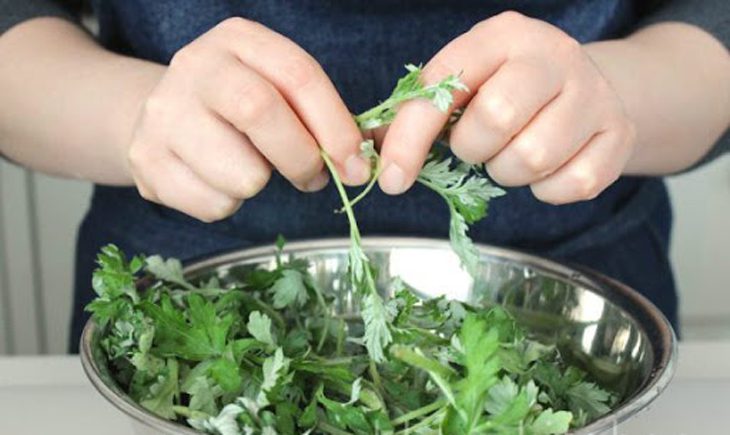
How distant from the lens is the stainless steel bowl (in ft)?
2.00

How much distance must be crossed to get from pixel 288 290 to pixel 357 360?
0.08m

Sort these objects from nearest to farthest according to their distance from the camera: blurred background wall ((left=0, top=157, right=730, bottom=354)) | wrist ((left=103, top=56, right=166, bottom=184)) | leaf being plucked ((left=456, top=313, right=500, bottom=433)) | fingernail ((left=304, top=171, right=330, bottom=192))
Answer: leaf being plucked ((left=456, top=313, right=500, bottom=433)) < fingernail ((left=304, top=171, right=330, bottom=192)) < wrist ((left=103, top=56, right=166, bottom=184)) < blurred background wall ((left=0, top=157, right=730, bottom=354))

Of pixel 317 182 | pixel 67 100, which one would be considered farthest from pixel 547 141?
pixel 67 100

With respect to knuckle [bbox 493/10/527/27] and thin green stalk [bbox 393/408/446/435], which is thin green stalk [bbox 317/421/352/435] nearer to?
thin green stalk [bbox 393/408/446/435]

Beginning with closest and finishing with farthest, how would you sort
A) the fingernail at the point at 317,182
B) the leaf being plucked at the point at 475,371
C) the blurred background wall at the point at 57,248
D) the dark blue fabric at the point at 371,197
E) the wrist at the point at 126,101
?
1. the leaf being plucked at the point at 475,371
2. the fingernail at the point at 317,182
3. the wrist at the point at 126,101
4. the dark blue fabric at the point at 371,197
5. the blurred background wall at the point at 57,248

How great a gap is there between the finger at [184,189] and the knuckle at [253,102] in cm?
6

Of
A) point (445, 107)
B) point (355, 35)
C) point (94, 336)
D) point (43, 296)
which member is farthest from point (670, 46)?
point (43, 296)

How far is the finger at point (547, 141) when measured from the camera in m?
0.56

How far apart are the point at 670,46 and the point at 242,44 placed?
39 cm

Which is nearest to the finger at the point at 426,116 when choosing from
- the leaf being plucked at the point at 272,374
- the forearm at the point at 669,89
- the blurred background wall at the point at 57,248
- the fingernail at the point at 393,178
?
the fingernail at the point at 393,178

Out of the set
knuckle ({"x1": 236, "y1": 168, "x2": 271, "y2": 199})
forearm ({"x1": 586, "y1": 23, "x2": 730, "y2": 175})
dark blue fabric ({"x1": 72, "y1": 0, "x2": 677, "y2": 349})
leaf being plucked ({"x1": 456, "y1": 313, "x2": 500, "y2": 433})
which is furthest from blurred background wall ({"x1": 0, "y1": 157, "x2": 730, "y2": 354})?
leaf being plucked ({"x1": 456, "y1": 313, "x2": 500, "y2": 433})

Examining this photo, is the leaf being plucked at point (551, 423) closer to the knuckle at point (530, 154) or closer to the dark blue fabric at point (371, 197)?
the knuckle at point (530, 154)

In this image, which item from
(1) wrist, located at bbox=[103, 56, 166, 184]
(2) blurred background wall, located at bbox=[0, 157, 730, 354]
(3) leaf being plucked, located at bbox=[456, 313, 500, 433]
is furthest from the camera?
(2) blurred background wall, located at bbox=[0, 157, 730, 354]

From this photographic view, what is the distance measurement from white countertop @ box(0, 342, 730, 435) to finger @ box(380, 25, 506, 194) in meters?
→ 0.20
